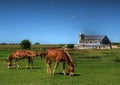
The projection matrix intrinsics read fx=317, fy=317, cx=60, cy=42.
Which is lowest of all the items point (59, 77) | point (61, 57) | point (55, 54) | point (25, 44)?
point (59, 77)

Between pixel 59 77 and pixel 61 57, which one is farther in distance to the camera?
pixel 61 57

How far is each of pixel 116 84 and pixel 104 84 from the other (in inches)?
25.8

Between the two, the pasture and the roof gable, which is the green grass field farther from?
the roof gable

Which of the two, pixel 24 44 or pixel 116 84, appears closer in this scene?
pixel 116 84

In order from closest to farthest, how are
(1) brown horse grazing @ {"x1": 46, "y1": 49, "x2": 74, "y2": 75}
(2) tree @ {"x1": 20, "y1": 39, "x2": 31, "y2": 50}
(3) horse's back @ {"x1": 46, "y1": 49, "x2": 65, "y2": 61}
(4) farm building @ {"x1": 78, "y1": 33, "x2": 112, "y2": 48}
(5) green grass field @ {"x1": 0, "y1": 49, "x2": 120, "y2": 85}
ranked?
(5) green grass field @ {"x1": 0, "y1": 49, "x2": 120, "y2": 85} → (1) brown horse grazing @ {"x1": 46, "y1": 49, "x2": 74, "y2": 75} → (3) horse's back @ {"x1": 46, "y1": 49, "x2": 65, "y2": 61} → (2) tree @ {"x1": 20, "y1": 39, "x2": 31, "y2": 50} → (4) farm building @ {"x1": 78, "y1": 33, "x2": 112, "y2": 48}

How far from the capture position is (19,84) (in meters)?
17.1

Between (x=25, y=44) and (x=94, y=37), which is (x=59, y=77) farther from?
(x=94, y=37)

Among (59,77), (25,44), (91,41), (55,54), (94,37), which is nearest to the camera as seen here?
(59,77)

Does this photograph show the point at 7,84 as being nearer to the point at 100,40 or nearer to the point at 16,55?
the point at 16,55

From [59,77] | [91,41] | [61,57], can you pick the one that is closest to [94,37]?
[91,41]

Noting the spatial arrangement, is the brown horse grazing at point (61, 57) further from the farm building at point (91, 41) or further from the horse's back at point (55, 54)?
the farm building at point (91, 41)

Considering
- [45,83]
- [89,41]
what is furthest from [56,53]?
[89,41]

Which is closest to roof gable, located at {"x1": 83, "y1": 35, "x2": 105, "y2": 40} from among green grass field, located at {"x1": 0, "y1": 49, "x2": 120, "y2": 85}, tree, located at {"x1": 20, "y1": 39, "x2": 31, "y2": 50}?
tree, located at {"x1": 20, "y1": 39, "x2": 31, "y2": 50}

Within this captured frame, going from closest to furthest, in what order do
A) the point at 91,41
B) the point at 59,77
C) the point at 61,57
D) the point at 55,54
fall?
the point at 59,77
the point at 61,57
the point at 55,54
the point at 91,41
